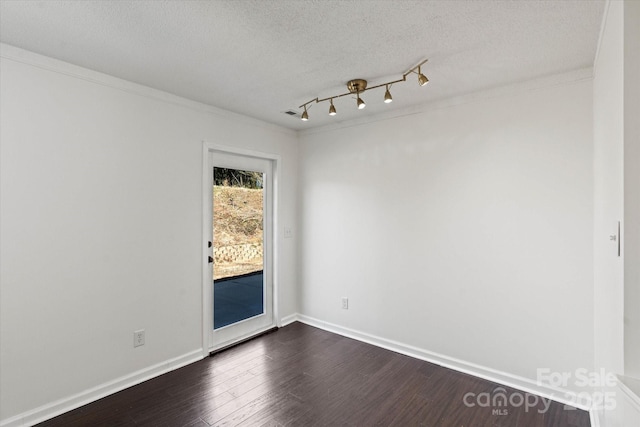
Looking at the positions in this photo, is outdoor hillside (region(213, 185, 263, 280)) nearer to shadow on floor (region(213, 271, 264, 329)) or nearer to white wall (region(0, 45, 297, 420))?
shadow on floor (region(213, 271, 264, 329))

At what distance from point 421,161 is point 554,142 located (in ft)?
3.45

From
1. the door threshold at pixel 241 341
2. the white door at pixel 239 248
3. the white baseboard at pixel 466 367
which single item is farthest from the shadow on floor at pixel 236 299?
the white baseboard at pixel 466 367

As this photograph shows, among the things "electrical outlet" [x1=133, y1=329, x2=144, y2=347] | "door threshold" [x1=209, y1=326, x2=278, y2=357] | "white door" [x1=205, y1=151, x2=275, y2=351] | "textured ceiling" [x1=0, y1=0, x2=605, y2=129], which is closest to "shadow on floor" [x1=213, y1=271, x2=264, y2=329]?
"white door" [x1=205, y1=151, x2=275, y2=351]

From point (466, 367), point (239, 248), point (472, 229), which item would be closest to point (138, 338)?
point (239, 248)

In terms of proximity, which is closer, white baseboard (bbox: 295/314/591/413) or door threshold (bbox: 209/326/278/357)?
white baseboard (bbox: 295/314/591/413)

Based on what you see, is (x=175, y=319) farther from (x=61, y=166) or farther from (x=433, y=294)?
(x=433, y=294)

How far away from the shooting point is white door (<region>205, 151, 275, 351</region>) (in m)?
3.30

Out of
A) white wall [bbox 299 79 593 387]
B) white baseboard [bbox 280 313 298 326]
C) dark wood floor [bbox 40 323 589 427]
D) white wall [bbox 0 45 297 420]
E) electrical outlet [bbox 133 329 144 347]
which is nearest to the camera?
white wall [bbox 0 45 297 420]

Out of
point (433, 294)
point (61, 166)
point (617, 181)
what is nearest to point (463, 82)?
point (617, 181)

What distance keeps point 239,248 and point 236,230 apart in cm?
21

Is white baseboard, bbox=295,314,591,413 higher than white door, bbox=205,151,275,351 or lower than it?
lower

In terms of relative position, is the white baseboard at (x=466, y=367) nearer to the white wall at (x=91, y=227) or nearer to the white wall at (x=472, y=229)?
the white wall at (x=472, y=229)

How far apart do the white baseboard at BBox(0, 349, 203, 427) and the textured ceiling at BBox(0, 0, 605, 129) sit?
2.41 metres

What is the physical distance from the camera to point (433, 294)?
302 cm
